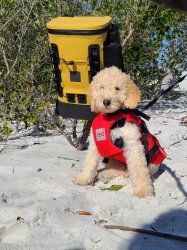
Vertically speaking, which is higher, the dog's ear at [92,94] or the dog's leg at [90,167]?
the dog's ear at [92,94]

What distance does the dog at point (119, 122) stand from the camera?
10.4ft

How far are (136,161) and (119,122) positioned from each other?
357 millimetres

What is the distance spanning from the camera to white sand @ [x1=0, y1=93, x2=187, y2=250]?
2.34 m

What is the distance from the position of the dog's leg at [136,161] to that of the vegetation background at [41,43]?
5.38 feet

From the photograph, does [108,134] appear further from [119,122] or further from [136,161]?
[136,161]

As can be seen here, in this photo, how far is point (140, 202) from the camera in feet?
10.1

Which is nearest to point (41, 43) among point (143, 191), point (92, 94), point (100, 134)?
point (92, 94)

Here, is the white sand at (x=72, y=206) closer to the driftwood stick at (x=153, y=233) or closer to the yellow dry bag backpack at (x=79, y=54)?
the driftwood stick at (x=153, y=233)

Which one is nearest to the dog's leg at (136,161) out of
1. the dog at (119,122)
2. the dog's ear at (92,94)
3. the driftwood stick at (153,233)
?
the dog at (119,122)

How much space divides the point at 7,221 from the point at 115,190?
45.4 inches

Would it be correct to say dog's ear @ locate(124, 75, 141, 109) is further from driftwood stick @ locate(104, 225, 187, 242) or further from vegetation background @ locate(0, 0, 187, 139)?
vegetation background @ locate(0, 0, 187, 139)

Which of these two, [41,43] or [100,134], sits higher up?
[100,134]

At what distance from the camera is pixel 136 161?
3246 millimetres

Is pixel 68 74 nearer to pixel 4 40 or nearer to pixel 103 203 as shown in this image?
pixel 103 203
